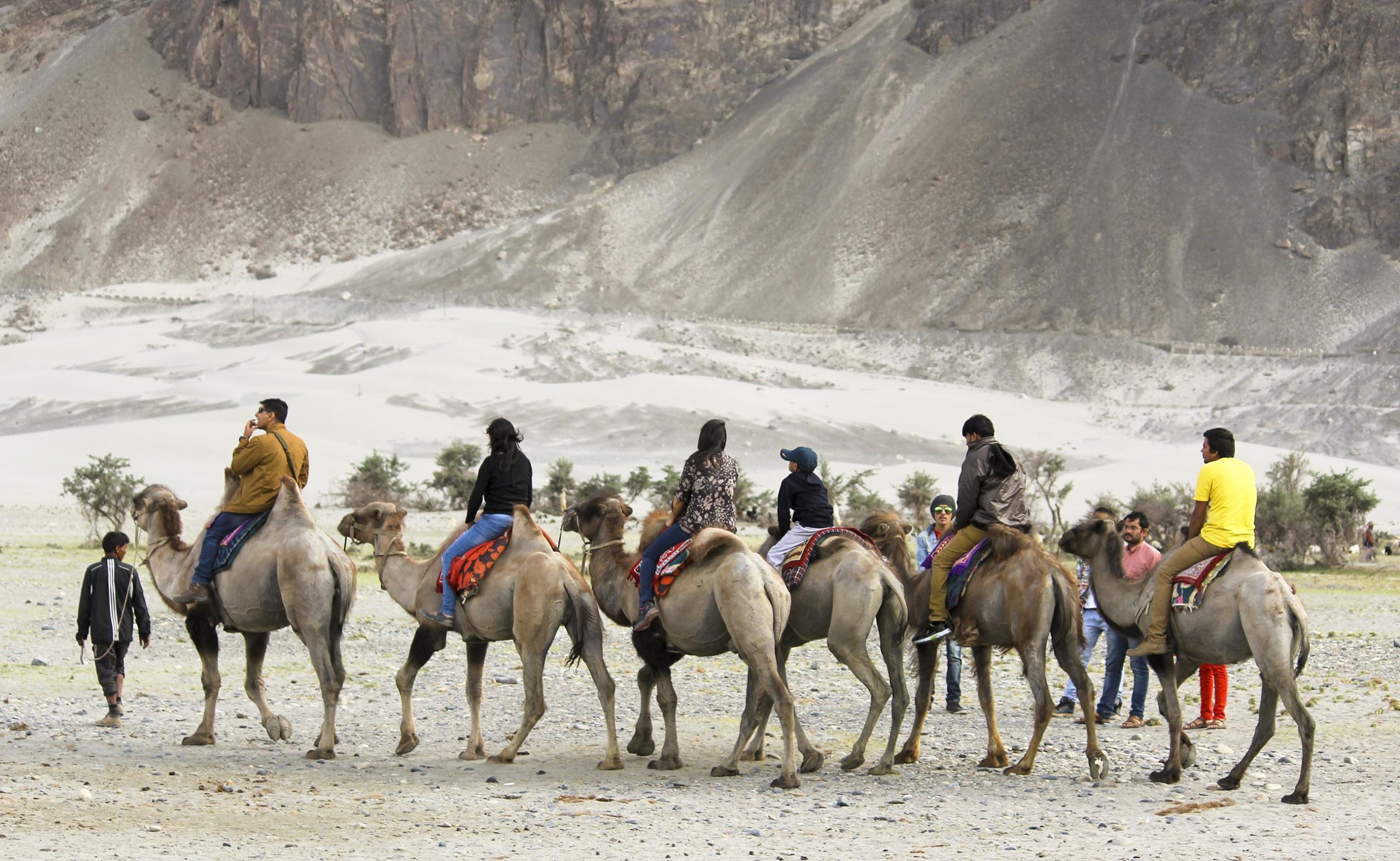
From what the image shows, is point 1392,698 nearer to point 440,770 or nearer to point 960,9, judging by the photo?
point 440,770

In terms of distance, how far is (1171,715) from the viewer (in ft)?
35.0

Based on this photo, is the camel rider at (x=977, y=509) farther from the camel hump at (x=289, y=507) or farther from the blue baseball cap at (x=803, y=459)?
the camel hump at (x=289, y=507)

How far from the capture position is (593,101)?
463 ft

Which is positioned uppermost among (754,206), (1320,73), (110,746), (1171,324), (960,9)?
(960,9)

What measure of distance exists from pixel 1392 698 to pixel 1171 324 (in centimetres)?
8595

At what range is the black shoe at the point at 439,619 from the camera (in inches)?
447

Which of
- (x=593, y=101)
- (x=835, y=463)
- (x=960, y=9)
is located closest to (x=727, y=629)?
(x=835, y=463)

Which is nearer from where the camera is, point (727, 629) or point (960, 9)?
point (727, 629)

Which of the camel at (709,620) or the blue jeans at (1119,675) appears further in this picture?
the blue jeans at (1119,675)

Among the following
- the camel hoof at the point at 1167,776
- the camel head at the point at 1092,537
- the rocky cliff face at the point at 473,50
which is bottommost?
the camel hoof at the point at 1167,776

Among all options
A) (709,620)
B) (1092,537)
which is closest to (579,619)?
(709,620)

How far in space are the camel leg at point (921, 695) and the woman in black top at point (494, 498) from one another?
9.83ft

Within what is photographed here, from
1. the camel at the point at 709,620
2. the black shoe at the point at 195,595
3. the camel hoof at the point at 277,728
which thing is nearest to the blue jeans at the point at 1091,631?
the camel at the point at 709,620

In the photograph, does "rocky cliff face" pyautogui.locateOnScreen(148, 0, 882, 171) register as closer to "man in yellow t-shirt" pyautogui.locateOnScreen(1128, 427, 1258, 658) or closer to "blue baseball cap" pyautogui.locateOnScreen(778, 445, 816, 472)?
"blue baseball cap" pyautogui.locateOnScreen(778, 445, 816, 472)
